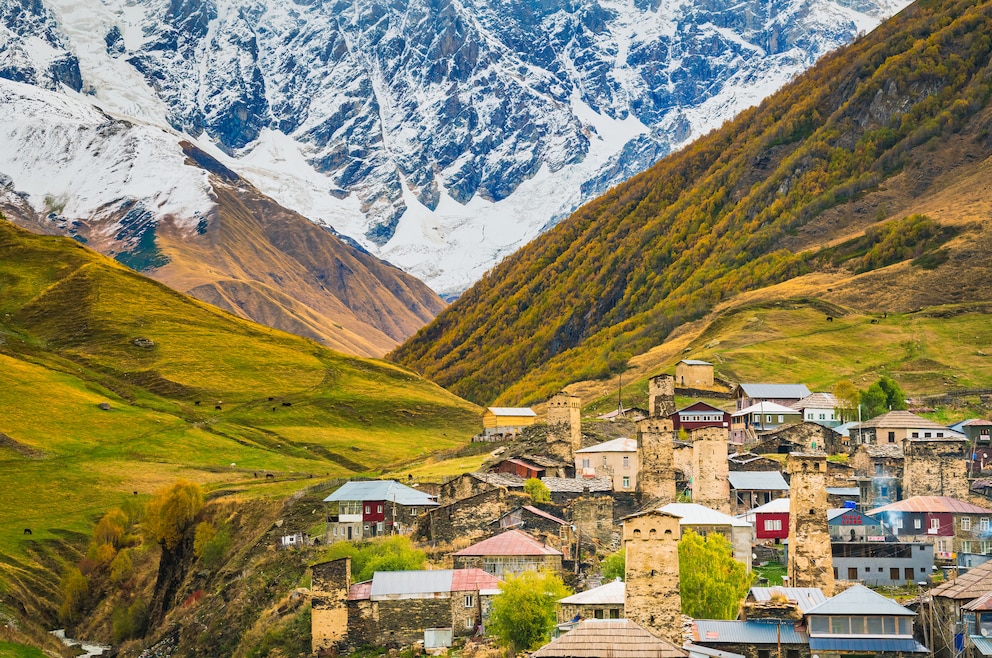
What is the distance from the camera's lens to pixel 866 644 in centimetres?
6044

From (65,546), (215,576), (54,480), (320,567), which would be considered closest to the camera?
(320,567)

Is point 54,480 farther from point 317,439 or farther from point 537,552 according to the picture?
point 537,552

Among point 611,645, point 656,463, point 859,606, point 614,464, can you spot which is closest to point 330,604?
point 656,463

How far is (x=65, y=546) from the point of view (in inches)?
5546

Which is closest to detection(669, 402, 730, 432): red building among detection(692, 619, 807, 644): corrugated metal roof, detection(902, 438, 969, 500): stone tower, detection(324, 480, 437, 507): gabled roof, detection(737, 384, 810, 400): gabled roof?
detection(737, 384, 810, 400): gabled roof

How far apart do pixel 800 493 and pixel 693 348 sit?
126 metres

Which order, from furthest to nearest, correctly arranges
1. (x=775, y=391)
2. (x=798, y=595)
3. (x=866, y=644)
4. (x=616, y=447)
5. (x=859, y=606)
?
(x=775, y=391) → (x=616, y=447) → (x=798, y=595) → (x=859, y=606) → (x=866, y=644)

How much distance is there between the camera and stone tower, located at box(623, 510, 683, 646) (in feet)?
193

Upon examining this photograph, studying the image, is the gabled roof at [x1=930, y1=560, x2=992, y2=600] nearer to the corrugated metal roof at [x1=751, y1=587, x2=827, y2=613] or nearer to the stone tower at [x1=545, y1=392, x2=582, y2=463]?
the corrugated metal roof at [x1=751, y1=587, x2=827, y2=613]

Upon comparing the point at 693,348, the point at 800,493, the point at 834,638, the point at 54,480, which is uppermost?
the point at 693,348

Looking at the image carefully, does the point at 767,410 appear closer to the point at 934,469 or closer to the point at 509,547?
the point at 934,469

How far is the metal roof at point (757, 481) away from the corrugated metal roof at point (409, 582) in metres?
27.5

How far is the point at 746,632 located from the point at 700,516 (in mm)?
23558

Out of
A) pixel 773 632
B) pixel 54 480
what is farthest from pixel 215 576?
pixel 773 632
